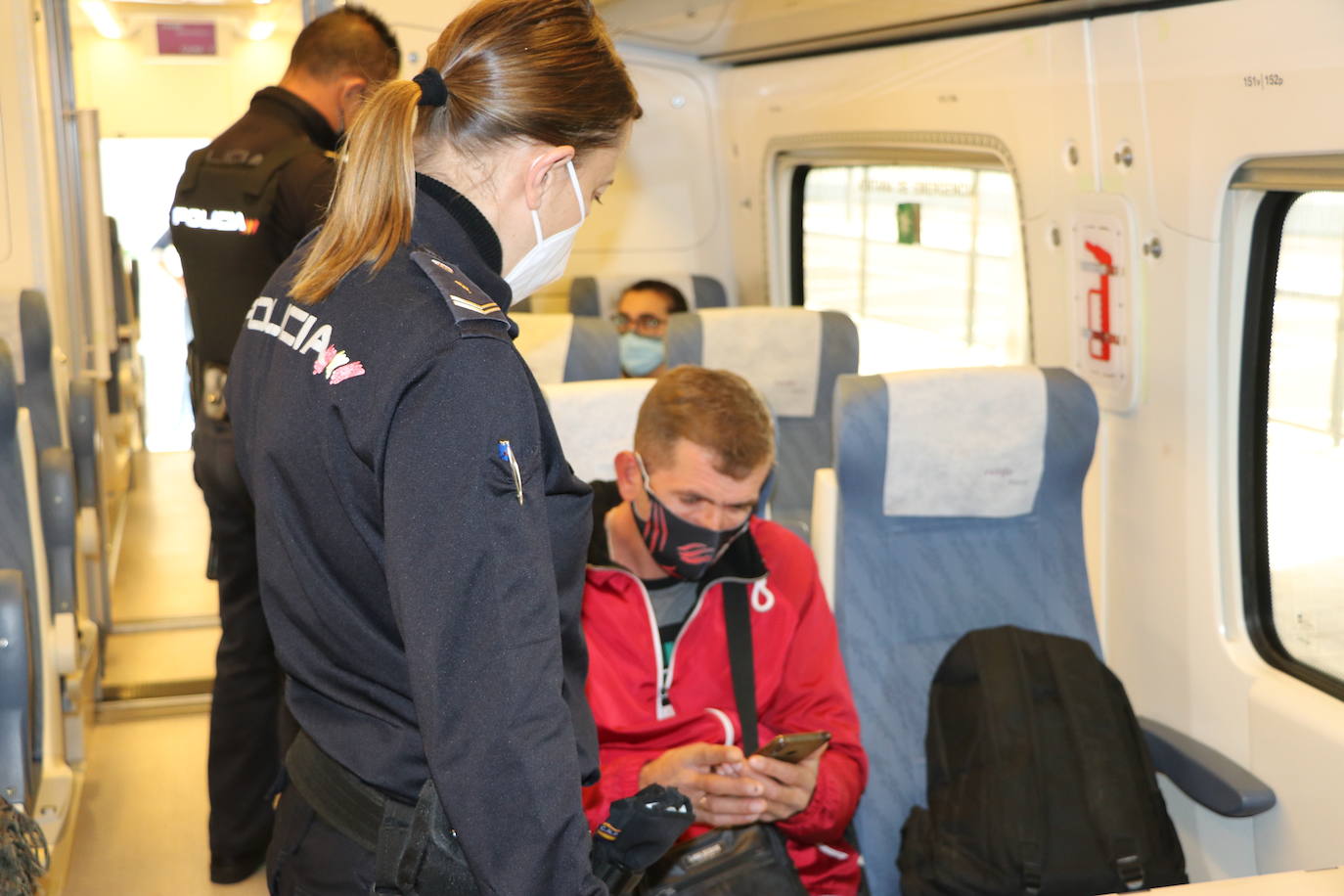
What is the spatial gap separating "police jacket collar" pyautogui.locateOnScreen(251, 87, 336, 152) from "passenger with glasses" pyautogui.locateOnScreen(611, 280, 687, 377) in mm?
2046

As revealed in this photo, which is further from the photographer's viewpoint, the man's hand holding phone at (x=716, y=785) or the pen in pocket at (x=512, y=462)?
the man's hand holding phone at (x=716, y=785)

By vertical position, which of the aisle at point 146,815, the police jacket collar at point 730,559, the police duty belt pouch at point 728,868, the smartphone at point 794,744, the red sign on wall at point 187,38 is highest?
Answer: the red sign on wall at point 187,38

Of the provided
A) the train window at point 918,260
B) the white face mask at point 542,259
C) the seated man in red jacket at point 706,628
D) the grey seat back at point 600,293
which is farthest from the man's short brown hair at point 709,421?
the grey seat back at point 600,293

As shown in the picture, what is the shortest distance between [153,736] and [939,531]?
2.91 m

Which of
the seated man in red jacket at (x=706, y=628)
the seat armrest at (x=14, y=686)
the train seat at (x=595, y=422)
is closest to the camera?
the seated man in red jacket at (x=706, y=628)

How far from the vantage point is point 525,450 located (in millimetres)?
1191

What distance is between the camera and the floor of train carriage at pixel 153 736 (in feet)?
11.6

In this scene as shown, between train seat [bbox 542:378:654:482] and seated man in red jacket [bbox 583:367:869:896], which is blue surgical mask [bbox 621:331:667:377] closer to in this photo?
train seat [bbox 542:378:654:482]

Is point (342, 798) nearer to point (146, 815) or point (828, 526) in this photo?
point (828, 526)

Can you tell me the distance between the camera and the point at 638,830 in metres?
Answer: 1.38

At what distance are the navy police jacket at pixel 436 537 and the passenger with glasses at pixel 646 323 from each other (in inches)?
146

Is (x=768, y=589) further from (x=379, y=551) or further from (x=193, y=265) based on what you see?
(x=193, y=265)

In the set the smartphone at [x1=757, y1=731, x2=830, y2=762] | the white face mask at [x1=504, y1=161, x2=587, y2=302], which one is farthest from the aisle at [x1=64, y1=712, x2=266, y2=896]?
the white face mask at [x1=504, y1=161, x2=587, y2=302]

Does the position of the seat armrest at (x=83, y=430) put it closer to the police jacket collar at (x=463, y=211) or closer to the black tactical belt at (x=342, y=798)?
the black tactical belt at (x=342, y=798)
